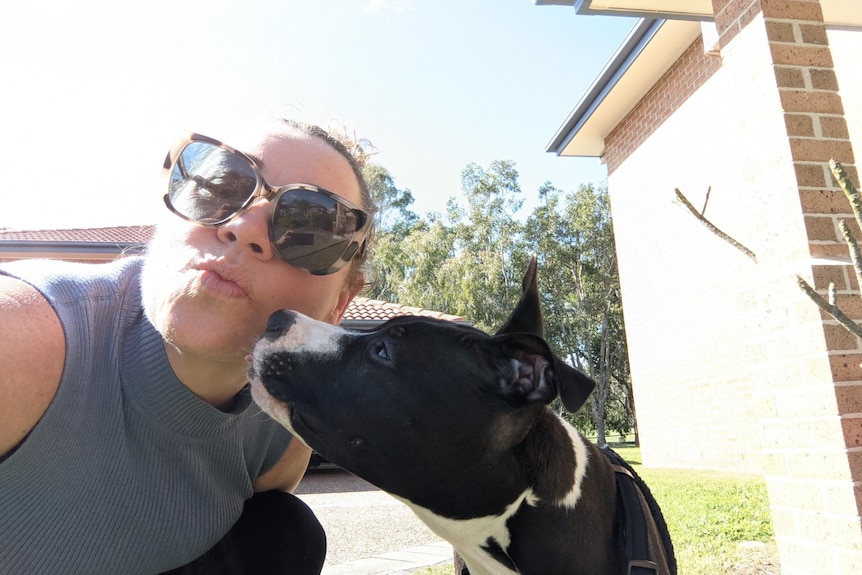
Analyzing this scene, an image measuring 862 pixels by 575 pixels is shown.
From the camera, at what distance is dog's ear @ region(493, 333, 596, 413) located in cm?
185

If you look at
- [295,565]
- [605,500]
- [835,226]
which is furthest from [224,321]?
[835,226]

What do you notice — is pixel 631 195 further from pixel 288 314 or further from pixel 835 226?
pixel 288 314

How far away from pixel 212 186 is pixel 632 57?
9642mm

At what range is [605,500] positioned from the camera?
7.17 feet

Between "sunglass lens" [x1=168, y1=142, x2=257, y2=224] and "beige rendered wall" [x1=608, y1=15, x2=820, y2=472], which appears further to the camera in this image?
"beige rendered wall" [x1=608, y1=15, x2=820, y2=472]

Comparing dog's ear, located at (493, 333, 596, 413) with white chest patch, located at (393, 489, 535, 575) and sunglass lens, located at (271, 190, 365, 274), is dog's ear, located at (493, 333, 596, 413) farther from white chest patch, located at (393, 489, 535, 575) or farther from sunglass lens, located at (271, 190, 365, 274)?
sunglass lens, located at (271, 190, 365, 274)

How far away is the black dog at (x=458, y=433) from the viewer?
6.55 ft

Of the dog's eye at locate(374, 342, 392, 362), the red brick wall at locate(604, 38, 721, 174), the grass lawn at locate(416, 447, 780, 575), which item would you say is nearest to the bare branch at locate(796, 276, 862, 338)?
the dog's eye at locate(374, 342, 392, 362)

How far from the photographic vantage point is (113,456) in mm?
1855

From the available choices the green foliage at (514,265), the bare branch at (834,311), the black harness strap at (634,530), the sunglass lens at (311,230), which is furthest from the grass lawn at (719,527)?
the green foliage at (514,265)

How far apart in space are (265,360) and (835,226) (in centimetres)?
250

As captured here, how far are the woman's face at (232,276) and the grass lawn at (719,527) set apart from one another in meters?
3.08

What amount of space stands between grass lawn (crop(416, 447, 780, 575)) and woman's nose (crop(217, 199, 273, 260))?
127 inches

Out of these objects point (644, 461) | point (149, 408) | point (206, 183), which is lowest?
point (644, 461)
